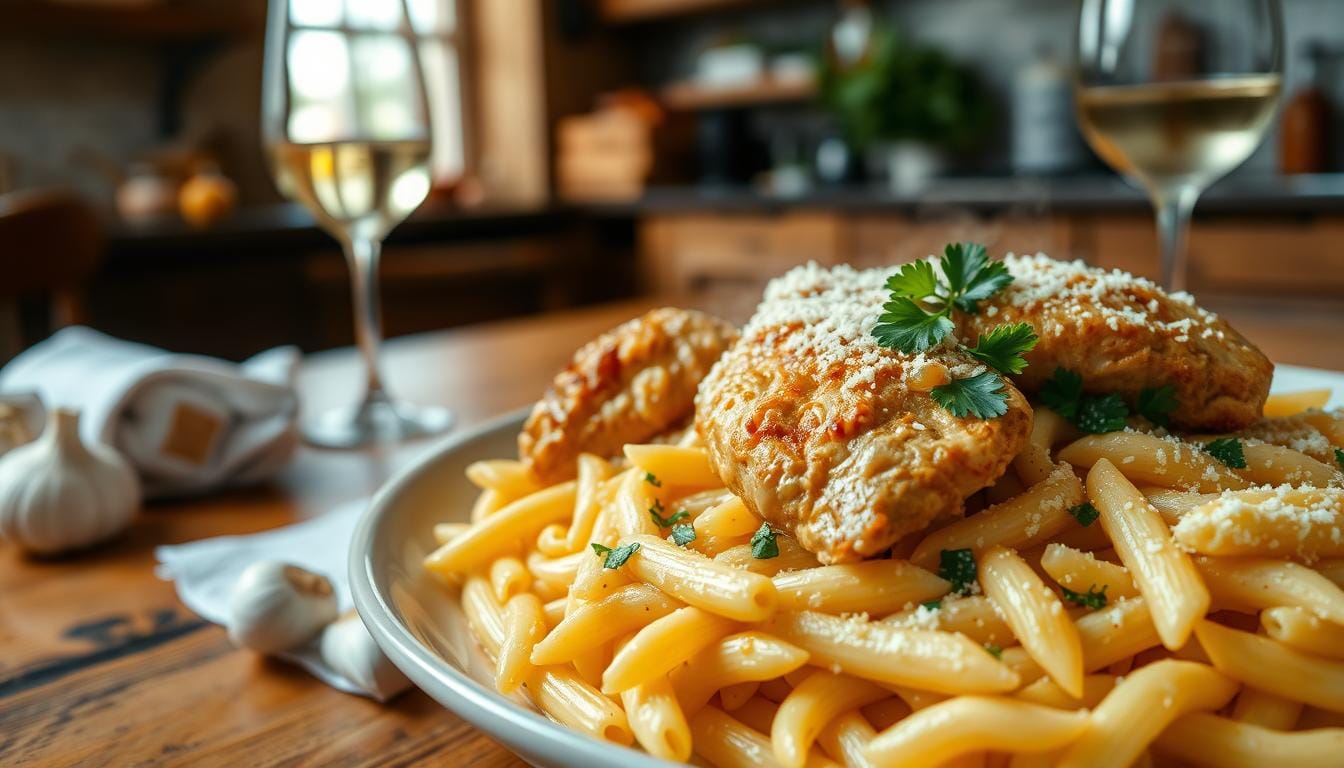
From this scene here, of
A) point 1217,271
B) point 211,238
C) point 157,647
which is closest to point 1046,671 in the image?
point 157,647

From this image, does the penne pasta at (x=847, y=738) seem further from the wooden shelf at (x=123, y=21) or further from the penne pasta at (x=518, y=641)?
the wooden shelf at (x=123, y=21)

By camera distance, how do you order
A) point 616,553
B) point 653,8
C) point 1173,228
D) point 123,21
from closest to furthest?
1. point 616,553
2. point 1173,228
3. point 123,21
4. point 653,8

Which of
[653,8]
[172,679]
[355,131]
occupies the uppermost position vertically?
[653,8]

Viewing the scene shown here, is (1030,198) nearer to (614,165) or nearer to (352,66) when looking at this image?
(614,165)

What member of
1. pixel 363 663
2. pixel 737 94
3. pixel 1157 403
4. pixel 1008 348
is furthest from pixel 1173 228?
pixel 737 94

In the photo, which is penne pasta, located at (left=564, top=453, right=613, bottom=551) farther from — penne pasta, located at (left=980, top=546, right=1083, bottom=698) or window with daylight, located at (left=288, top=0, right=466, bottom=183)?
window with daylight, located at (left=288, top=0, right=466, bottom=183)

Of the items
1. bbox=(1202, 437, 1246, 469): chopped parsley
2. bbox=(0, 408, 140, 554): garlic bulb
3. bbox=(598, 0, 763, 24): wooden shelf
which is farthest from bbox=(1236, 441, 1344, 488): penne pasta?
bbox=(598, 0, 763, 24): wooden shelf
